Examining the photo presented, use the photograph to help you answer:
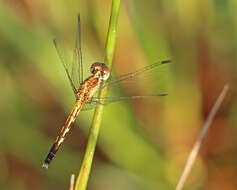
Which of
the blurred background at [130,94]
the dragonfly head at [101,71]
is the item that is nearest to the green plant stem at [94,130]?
the dragonfly head at [101,71]

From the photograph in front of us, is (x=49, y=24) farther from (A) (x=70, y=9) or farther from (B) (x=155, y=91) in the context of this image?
(B) (x=155, y=91)

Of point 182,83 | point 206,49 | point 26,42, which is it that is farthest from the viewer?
point 206,49

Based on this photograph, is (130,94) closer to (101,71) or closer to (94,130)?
(101,71)

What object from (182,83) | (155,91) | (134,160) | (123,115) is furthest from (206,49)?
(134,160)

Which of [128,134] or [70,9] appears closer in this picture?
[128,134]

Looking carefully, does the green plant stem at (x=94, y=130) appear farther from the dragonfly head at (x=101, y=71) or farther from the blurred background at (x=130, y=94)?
the blurred background at (x=130, y=94)

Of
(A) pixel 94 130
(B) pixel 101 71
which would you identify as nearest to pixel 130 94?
(B) pixel 101 71

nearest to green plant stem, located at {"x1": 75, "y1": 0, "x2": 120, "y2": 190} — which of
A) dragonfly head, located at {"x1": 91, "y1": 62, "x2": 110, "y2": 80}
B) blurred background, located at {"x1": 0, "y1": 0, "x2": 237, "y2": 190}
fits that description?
dragonfly head, located at {"x1": 91, "y1": 62, "x2": 110, "y2": 80}

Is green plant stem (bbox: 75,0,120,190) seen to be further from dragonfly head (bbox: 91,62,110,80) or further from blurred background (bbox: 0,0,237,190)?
blurred background (bbox: 0,0,237,190)
